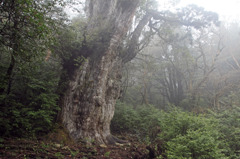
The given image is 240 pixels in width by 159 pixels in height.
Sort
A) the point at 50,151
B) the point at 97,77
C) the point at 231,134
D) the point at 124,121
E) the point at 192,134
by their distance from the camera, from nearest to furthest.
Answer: the point at 192,134
the point at 50,151
the point at 231,134
the point at 97,77
the point at 124,121

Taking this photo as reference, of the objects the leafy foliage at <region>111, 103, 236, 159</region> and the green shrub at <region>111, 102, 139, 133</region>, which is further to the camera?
the green shrub at <region>111, 102, 139, 133</region>

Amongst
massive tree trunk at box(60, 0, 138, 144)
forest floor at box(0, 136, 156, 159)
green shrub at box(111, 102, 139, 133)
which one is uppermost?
A: massive tree trunk at box(60, 0, 138, 144)

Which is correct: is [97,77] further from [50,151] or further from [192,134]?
[192,134]

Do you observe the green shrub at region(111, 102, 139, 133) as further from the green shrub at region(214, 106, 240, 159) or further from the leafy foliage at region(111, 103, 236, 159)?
the green shrub at region(214, 106, 240, 159)

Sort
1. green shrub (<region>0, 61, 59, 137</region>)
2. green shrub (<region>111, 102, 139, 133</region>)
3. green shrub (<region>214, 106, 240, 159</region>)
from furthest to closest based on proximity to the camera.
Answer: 1. green shrub (<region>111, 102, 139, 133</region>)
2. green shrub (<region>0, 61, 59, 137</region>)
3. green shrub (<region>214, 106, 240, 159</region>)

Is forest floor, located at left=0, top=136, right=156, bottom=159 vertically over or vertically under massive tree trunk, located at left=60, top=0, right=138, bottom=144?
under

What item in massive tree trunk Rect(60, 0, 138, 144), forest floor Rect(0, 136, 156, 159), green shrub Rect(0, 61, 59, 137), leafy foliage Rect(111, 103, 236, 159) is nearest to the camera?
leafy foliage Rect(111, 103, 236, 159)

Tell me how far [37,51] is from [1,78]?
1.44 meters

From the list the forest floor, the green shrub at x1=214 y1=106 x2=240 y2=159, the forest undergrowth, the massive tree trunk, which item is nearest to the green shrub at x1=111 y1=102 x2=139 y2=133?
the forest undergrowth

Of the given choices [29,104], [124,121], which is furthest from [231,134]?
[29,104]

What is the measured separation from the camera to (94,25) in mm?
7461

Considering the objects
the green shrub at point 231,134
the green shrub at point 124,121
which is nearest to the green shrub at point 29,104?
the green shrub at point 124,121

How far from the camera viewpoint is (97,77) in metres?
6.88

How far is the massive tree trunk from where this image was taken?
631cm
